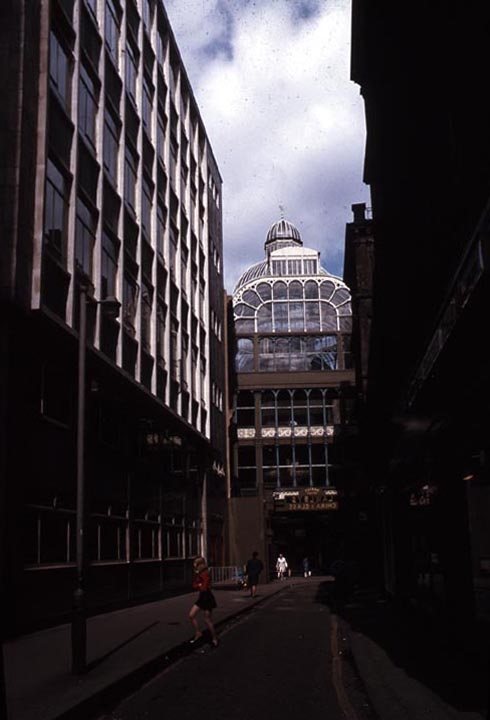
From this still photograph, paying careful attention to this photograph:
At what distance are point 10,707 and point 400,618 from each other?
14.7 metres

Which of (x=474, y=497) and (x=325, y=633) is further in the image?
(x=325, y=633)

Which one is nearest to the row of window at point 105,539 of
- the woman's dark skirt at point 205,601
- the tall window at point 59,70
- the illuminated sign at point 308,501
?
the woman's dark skirt at point 205,601

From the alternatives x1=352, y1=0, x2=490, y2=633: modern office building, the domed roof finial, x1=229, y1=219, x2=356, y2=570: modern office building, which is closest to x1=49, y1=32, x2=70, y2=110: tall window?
x1=352, y1=0, x2=490, y2=633: modern office building

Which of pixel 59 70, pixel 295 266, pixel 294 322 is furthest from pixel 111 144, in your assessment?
pixel 295 266

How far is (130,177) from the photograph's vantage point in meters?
31.8

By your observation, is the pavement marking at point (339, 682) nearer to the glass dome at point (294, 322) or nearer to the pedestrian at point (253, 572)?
the pedestrian at point (253, 572)

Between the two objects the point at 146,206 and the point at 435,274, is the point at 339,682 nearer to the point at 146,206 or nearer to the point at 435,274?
the point at 435,274

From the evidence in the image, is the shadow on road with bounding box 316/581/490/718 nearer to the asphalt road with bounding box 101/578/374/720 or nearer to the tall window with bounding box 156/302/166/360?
the asphalt road with bounding box 101/578/374/720

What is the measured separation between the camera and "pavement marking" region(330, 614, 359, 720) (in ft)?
31.3

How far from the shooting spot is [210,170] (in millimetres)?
51312

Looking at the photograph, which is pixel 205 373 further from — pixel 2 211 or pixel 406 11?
pixel 406 11

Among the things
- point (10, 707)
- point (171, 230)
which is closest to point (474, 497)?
point (10, 707)

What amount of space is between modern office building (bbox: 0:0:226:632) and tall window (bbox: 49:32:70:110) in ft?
0.31

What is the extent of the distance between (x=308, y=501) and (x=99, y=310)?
41543 millimetres
